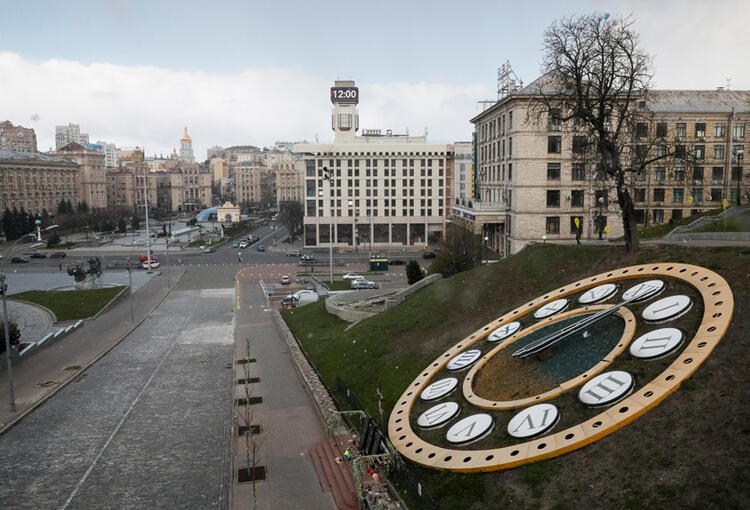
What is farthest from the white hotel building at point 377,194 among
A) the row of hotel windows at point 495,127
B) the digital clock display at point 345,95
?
the row of hotel windows at point 495,127

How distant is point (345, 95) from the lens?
5022 inches

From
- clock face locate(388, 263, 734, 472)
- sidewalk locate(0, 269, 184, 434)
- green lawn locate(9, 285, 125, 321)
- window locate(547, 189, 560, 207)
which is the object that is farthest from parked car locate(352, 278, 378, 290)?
clock face locate(388, 263, 734, 472)

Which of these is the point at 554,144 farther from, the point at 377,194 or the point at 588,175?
the point at 377,194

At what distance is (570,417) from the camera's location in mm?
17000

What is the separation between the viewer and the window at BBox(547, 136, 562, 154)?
215ft

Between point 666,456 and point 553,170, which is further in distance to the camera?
point 553,170

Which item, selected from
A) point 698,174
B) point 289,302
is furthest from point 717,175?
point 289,302

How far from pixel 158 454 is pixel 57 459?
3.75 meters

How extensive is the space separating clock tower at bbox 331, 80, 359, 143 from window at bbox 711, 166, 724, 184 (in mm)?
73623

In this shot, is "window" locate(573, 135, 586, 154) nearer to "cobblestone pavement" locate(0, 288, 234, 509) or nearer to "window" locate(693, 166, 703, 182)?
"window" locate(693, 166, 703, 182)

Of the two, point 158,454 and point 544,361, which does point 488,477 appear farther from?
point 158,454

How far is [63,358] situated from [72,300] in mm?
23447

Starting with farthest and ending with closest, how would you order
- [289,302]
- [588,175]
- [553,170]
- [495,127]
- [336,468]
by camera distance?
[495,127] → [553,170] → [588,175] → [289,302] → [336,468]

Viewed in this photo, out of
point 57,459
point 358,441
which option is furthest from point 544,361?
point 57,459
